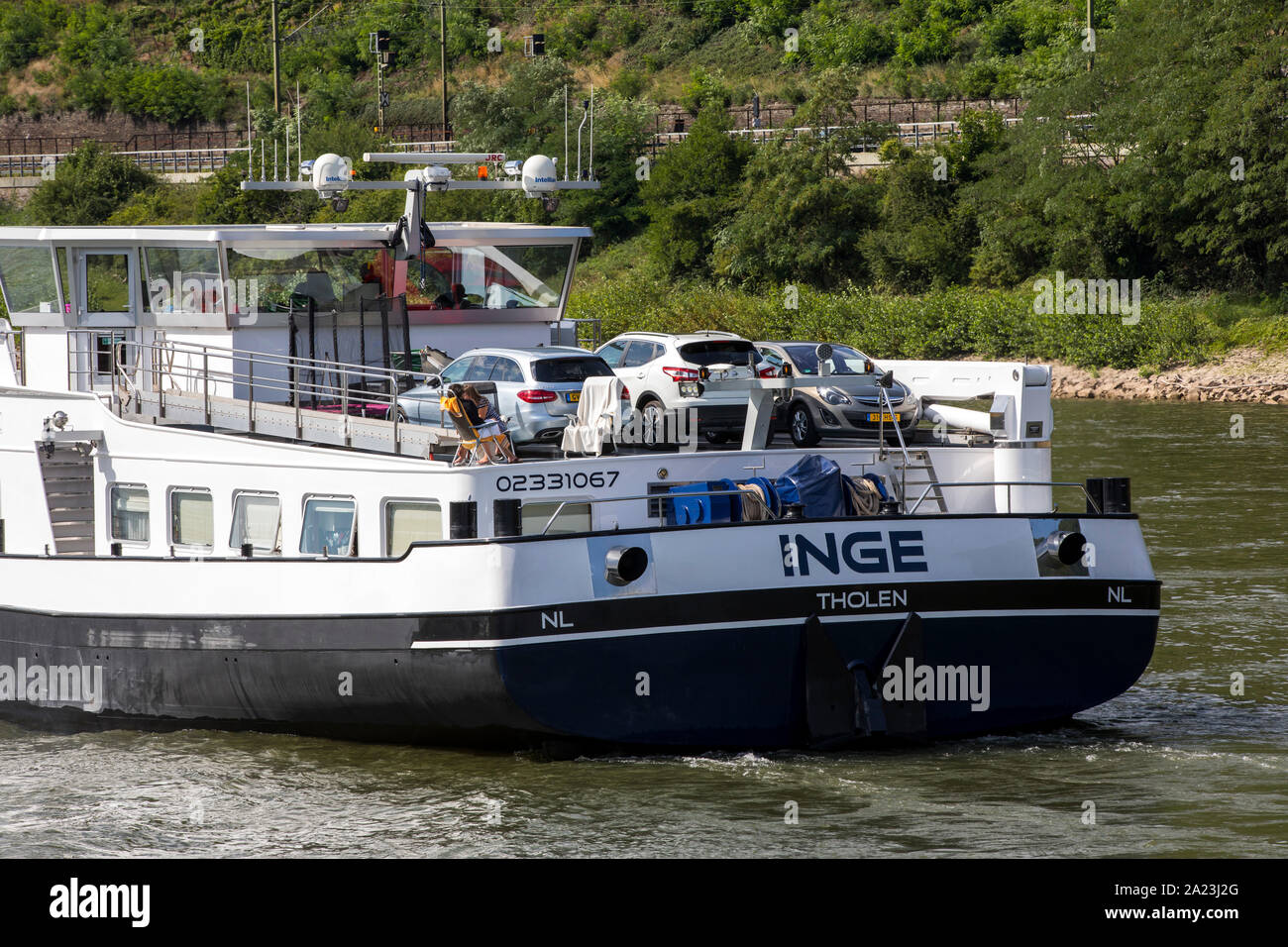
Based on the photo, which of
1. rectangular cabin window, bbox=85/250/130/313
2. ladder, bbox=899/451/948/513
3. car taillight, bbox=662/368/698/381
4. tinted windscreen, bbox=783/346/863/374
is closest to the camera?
ladder, bbox=899/451/948/513

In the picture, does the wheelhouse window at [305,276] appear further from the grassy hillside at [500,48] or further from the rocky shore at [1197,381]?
the grassy hillside at [500,48]

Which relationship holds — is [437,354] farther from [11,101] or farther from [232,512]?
[11,101]

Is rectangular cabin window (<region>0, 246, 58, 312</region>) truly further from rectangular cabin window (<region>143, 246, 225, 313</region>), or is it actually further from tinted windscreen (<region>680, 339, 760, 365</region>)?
tinted windscreen (<region>680, 339, 760, 365</region>)

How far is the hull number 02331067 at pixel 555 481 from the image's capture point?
11.5 meters

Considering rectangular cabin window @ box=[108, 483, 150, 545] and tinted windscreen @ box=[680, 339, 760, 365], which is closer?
rectangular cabin window @ box=[108, 483, 150, 545]

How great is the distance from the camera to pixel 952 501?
13.2 metres

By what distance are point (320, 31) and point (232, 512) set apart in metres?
82.6

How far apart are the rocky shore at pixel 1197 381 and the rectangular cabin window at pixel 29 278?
96.8 feet

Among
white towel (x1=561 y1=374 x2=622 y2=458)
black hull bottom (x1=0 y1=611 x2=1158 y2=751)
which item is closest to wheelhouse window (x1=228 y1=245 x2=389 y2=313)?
white towel (x1=561 y1=374 x2=622 y2=458)

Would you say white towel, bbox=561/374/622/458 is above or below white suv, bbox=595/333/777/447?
below

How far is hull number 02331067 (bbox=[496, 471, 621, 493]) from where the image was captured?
37.6 ft

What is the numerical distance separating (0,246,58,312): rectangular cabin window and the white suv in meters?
5.35

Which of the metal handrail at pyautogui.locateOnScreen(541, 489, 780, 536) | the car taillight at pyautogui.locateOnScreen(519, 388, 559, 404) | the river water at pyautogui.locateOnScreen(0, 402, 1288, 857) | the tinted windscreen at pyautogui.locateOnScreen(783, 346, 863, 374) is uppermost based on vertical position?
the tinted windscreen at pyautogui.locateOnScreen(783, 346, 863, 374)

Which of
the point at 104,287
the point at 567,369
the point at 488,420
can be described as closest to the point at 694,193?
the point at 567,369
